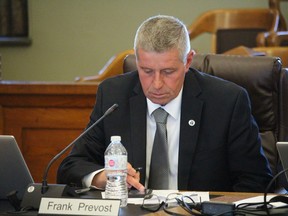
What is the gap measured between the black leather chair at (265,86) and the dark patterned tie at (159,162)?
1.47ft

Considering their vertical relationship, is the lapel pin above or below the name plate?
above

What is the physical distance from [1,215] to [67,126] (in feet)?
6.56

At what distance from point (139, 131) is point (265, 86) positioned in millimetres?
574

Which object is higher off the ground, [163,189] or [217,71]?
[217,71]

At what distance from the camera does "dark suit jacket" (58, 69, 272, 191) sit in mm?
2771

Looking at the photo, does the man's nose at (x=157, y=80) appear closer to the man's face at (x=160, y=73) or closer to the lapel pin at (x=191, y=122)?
the man's face at (x=160, y=73)

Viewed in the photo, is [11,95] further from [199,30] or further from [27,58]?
[27,58]

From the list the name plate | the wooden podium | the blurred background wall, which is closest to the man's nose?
the name plate

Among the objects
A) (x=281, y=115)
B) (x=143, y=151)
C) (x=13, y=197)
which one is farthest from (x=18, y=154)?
(x=281, y=115)

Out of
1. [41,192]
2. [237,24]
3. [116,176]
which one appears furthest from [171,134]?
[237,24]

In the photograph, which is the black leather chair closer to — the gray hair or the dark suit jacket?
the dark suit jacket

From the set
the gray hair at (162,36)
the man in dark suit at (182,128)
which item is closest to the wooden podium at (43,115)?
the man in dark suit at (182,128)

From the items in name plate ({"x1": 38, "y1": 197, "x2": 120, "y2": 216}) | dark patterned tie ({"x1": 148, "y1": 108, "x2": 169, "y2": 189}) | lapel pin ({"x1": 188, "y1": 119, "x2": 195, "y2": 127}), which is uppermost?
lapel pin ({"x1": 188, "y1": 119, "x2": 195, "y2": 127})

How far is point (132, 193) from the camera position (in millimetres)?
2447
